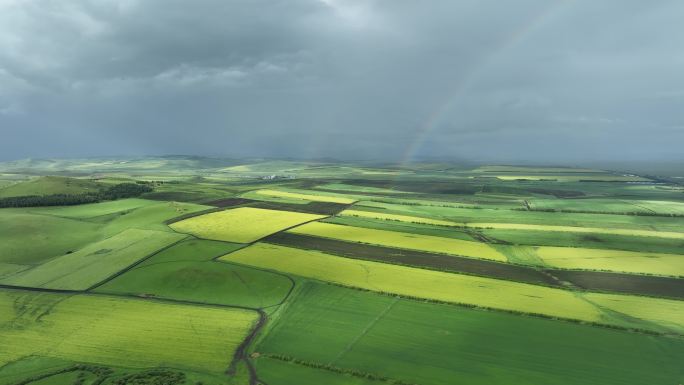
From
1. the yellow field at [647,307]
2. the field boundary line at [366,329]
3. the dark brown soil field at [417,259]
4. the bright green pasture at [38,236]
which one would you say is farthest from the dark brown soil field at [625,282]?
the bright green pasture at [38,236]

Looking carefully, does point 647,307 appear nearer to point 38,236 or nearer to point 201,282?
point 201,282

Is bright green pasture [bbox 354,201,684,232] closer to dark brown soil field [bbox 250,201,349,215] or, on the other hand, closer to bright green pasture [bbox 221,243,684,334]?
dark brown soil field [bbox 250,201,349,215]

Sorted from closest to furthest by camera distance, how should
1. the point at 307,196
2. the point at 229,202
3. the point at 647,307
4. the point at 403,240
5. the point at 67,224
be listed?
1. the point at 647,307
2. the point at 403,240
3. the point at 67,224
4. the point at 229,202
5. the point at 307,196

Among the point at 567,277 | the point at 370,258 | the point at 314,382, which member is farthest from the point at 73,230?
the point at 567,277

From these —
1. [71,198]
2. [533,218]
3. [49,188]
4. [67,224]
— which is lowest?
[533,218]

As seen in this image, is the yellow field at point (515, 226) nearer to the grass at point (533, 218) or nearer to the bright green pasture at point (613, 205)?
the grass at point (533, 218)

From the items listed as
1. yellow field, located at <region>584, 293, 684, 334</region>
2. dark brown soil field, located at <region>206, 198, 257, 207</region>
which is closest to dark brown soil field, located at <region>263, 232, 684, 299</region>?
yellow field, located at <region>584, 293, 684, 334</region>

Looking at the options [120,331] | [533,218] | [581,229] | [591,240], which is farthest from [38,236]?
[581,229]
